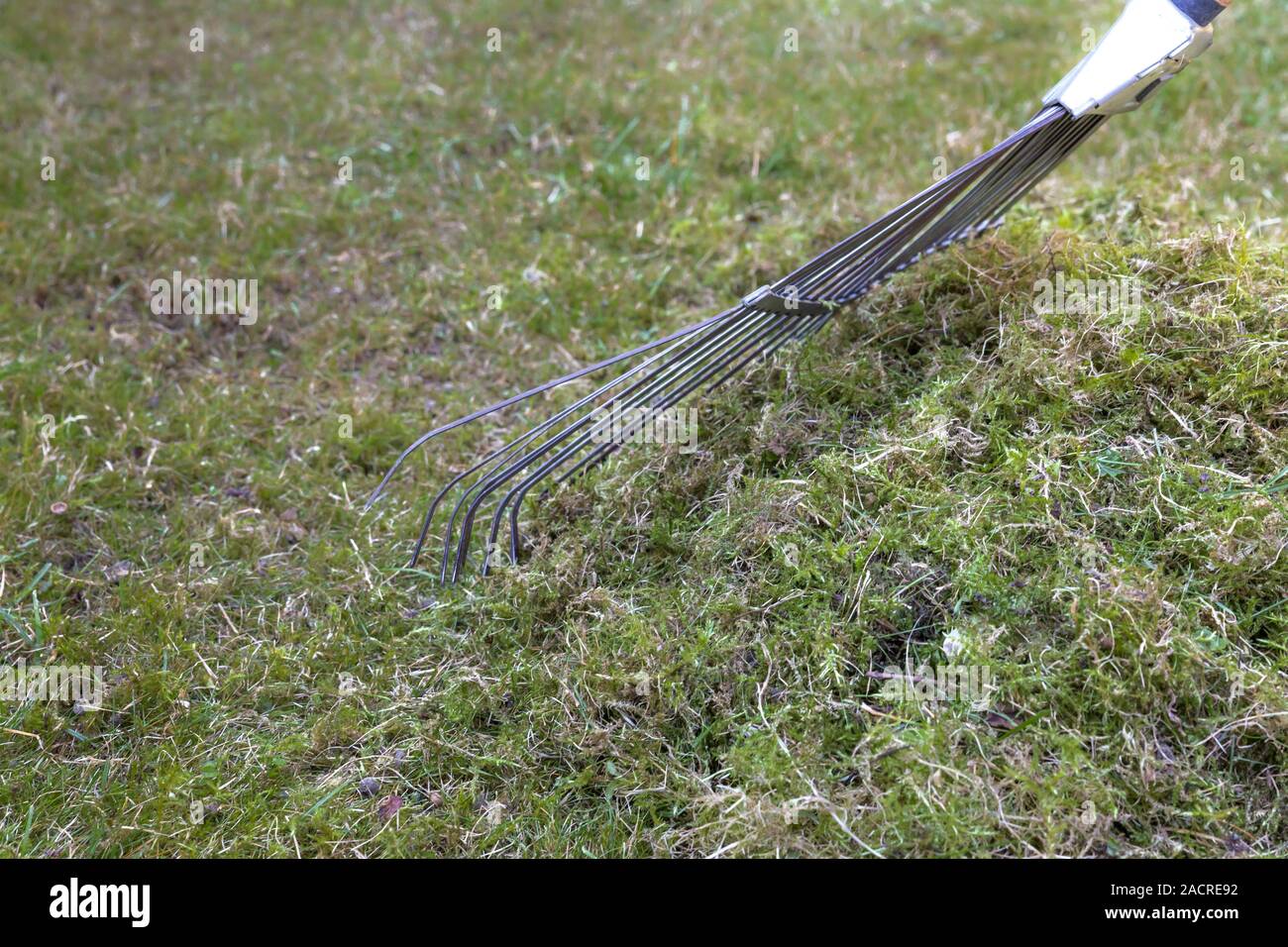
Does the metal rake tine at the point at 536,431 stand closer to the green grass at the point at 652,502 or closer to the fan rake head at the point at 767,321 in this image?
the fan rake head at the point at 767,321

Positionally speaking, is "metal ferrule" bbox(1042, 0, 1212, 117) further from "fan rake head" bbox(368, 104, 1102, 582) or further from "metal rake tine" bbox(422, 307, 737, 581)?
"metal rake tine" bbox(422, 307, 737, 581)

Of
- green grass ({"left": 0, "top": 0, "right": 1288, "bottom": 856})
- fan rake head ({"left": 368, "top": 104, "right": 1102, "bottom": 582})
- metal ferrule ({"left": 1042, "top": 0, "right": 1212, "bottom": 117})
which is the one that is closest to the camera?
green grass ({"left": 0, "top": 0, "right": 1288, "bottom": 856})

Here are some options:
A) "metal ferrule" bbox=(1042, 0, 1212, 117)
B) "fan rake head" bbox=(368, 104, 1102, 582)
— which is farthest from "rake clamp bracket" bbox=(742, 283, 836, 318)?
"metal ferrule" bbox=(1042, 0, 1212, 117)

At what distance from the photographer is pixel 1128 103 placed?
267cm

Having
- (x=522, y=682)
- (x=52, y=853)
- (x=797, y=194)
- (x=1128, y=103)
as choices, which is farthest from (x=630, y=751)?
(x=797, y=194)

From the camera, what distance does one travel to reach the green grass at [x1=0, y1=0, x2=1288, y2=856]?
2188 mm

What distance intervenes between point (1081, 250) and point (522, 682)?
6.55 ft

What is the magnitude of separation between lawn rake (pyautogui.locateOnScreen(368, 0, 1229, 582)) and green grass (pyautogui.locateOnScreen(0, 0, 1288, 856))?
0.12 m

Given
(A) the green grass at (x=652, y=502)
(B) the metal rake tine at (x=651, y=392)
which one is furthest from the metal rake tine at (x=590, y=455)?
(A) the green grass at (x=652, y=502)

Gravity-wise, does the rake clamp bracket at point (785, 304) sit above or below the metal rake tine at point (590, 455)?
above

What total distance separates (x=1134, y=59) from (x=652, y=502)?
166 cm

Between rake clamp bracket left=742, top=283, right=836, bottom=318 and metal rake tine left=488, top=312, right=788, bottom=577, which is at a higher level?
rake clamp bracket left=742, top=283, right=836, bottom=318

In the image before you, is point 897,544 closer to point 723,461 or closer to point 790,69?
point 723,461

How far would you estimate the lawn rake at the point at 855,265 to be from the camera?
262 centimetres
